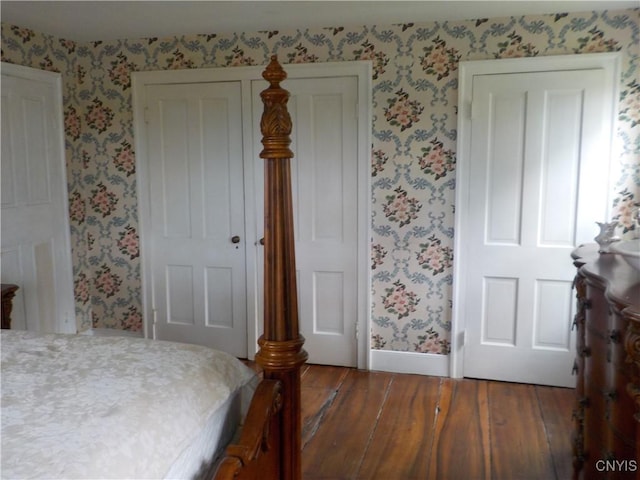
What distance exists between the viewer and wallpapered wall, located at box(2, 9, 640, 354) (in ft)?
10.8

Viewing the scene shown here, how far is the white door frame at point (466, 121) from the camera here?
10.6 ft

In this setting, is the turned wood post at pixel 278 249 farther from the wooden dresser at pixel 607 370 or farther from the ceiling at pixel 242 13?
the ceiling at pixel 242 13

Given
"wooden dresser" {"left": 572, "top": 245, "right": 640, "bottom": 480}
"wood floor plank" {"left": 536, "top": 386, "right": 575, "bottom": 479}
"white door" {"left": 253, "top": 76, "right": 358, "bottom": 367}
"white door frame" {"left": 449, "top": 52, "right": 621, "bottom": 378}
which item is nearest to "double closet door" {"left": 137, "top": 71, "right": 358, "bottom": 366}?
"white door" {"left": 253, "top": 76, "right": 358, "bottom": 367}

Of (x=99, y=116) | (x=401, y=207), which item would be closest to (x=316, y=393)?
(x=401, y=207)

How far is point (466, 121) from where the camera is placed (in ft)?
11.4

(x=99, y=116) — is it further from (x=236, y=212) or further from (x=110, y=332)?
(x=110, y=332)

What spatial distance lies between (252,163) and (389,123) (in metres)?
0.99

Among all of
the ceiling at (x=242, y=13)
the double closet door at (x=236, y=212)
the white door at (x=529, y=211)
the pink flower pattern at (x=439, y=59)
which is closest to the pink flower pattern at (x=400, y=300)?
the double closet door at (x=236, y=212)

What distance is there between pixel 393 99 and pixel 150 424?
274 centimetres

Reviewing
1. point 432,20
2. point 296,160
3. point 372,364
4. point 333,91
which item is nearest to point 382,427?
point 372,364

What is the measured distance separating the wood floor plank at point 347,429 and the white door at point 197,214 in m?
0.98

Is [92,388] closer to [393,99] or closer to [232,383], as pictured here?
[232,383]

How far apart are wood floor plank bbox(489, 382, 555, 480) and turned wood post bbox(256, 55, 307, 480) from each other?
135 cm

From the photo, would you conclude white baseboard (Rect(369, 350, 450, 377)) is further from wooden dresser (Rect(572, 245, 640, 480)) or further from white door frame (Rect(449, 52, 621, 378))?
wooden dresser (Rect(572, 245, 640, 480))
